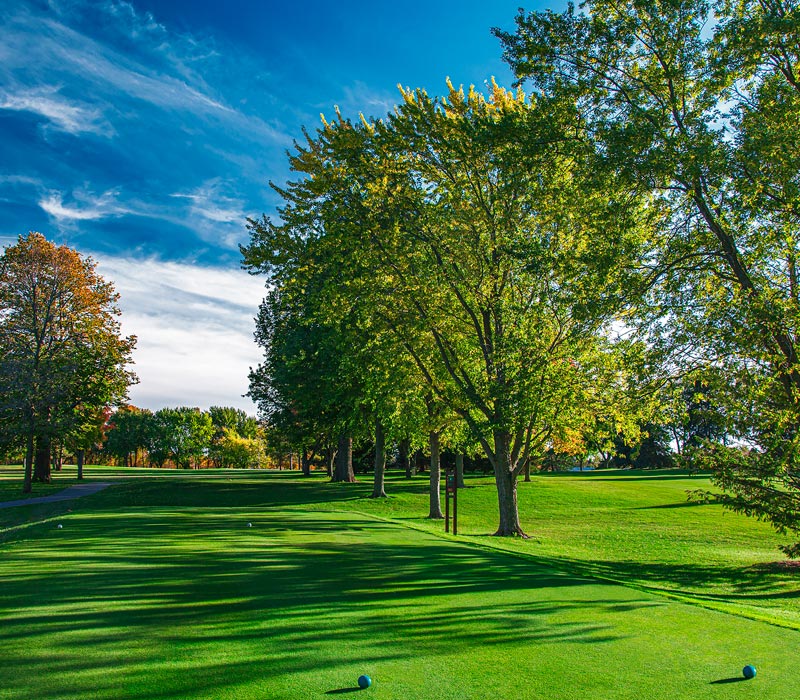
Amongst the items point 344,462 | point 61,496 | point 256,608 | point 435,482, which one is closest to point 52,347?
point 61,496

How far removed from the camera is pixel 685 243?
46.1ft

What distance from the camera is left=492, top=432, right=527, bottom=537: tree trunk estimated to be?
2128 cm

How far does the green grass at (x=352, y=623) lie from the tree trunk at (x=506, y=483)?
5.60 meters

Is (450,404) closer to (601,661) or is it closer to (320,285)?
(320,285)

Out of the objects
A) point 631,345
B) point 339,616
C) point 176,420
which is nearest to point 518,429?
point 631,345

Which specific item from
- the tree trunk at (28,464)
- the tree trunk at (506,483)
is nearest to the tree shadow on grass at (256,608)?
the tree trunk at (506,483)

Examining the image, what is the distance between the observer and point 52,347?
3953cm

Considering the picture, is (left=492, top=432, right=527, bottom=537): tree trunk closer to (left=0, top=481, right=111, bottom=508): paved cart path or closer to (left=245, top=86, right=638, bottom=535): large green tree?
(left=245, top=86, right=638, bottom=535): large green tree

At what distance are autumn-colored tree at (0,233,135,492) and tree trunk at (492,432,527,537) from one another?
27840mm

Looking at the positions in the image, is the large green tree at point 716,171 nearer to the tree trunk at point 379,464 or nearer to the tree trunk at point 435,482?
the tree trunk at point 435,482

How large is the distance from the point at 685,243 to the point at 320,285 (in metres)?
13.1

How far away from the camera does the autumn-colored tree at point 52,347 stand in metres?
36.5

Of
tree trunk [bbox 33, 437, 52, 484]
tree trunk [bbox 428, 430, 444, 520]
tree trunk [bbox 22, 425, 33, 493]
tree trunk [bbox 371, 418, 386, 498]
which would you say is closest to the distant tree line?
tree trunk [bbox 33, 437, 52, 484]

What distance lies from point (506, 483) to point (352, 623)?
50.8 ft
